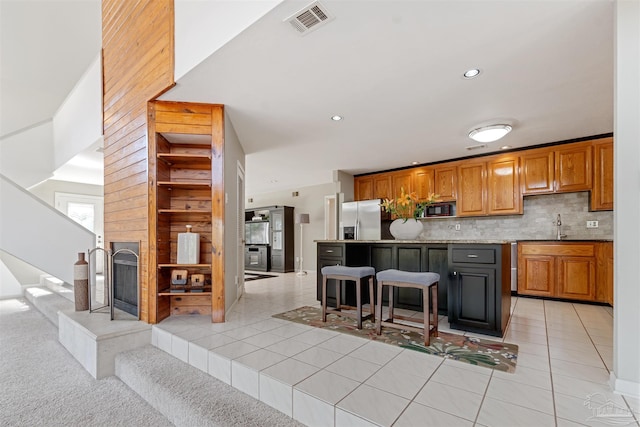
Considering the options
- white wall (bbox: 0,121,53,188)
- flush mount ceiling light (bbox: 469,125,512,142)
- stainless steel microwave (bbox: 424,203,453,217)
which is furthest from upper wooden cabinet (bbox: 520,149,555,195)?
white wall (bbox: 0,121,53,188)

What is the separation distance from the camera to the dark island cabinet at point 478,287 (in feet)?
8.91

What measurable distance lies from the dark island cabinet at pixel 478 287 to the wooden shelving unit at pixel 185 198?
7.71ft

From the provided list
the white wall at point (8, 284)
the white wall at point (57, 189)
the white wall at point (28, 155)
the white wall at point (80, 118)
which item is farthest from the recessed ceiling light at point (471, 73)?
the white wall at point (57, 189)

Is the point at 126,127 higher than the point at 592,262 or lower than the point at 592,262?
higher

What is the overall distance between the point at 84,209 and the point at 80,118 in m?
4.45

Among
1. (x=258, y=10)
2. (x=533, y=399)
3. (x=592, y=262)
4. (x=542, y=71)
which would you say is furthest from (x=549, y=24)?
(x=592, y=262)

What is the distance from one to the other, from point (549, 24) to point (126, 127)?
4044 millimetres

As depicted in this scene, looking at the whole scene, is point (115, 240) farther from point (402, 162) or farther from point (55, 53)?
point (402, 162)

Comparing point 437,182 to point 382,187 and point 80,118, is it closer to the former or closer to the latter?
point 382,187

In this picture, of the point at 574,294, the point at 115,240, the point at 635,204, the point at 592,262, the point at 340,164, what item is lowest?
the point at 574,294

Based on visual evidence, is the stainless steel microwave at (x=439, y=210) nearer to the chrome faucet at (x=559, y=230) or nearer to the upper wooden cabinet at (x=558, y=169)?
the upper wooden cabinet at (x=558, y=169)

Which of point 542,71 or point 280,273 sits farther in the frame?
point 280,273

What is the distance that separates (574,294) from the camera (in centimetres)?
421

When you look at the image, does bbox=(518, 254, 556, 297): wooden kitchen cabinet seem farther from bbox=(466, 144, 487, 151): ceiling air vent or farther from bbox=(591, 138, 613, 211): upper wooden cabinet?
bbox=(466, 144, 487, 151): ceiling air vent
